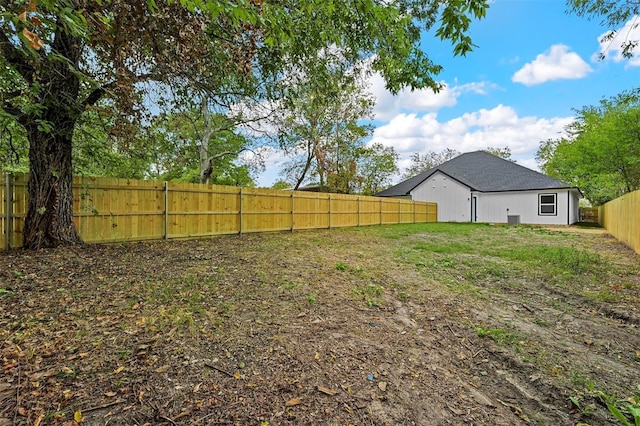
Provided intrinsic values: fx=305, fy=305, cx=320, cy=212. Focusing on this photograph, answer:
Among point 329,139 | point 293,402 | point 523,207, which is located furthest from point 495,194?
point 293,402

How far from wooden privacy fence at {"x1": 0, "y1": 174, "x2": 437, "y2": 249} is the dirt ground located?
4.62ft

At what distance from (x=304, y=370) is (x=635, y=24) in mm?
8194

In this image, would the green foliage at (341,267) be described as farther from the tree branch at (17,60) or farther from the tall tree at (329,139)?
the tall tree at (329,139)

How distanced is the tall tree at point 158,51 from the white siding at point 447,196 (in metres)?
16.8

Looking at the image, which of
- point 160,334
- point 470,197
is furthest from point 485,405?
point 470,197

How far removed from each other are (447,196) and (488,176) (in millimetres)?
3091

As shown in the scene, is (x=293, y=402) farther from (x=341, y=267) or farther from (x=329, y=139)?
(x=329, y=139)

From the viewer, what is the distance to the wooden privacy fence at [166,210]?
17.4 feet

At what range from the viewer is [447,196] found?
20375 mm

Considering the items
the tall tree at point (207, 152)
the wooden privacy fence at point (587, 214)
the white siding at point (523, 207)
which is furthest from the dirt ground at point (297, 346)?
the wooden privacy fence at point (587, 214)

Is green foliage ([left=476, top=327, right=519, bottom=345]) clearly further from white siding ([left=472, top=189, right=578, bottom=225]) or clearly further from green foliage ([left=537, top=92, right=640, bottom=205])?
white siding ([left=472, top=189, right=578, bottom=225])

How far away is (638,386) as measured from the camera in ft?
7.21

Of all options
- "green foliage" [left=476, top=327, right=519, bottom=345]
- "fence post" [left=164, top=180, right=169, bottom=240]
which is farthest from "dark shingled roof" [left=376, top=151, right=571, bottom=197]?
"green foliage" [left=476, top=327, right=519, bottom=345]

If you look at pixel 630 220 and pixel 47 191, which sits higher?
pixel 47 191
